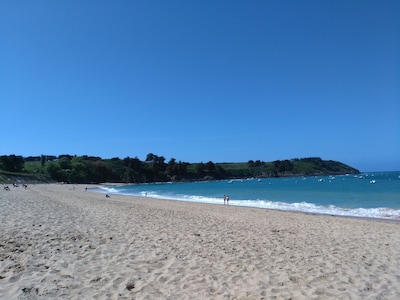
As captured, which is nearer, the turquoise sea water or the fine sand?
the fine sand

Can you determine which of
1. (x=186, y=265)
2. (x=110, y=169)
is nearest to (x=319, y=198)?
(x=186, y=265)

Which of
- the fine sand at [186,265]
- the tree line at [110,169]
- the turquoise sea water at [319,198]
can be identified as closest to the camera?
the fine sand at [186,265]

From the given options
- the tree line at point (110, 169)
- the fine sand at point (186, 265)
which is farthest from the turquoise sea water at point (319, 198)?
the tree line at point (110, 169)

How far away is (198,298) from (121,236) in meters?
5.20

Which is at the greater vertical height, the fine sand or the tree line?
the tree line

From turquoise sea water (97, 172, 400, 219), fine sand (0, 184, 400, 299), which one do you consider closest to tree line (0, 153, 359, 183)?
turquoise sea water (97, 172, 400, 219)

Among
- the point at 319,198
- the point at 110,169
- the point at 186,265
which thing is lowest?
the point at 186,265

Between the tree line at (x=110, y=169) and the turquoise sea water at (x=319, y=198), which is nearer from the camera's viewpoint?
the turquoise sea water at (x=319, y=198)

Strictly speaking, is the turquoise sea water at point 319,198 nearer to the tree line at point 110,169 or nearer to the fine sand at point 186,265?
the fine sand at point 186,265

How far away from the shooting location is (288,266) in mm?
7129

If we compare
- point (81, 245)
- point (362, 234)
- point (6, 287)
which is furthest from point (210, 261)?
point (362, 234)

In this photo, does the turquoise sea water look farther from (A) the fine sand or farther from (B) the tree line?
(B) the tree line

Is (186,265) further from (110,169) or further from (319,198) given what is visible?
(110,169)

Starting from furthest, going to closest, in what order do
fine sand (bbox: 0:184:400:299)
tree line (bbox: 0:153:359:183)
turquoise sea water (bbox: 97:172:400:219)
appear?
1. tree line (bbox: 0:153:359:183)
2. turquoise sea water (bbox: 97:172:400:219)
3. fine sand (bbox: 0:184:400:299)
